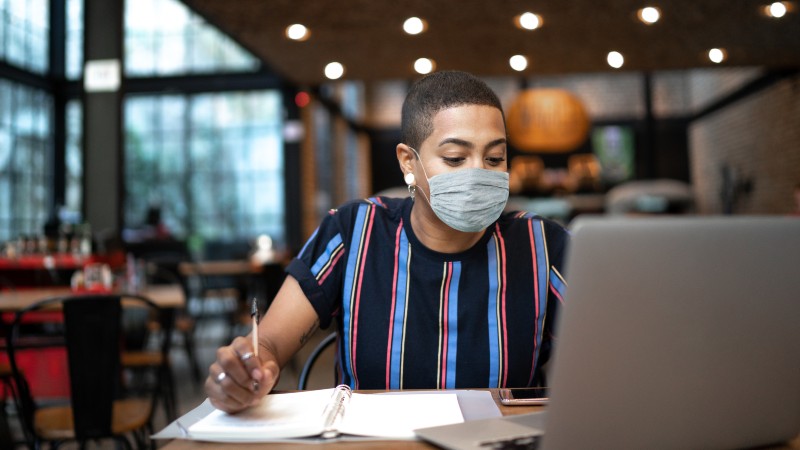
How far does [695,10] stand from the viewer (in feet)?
18.2

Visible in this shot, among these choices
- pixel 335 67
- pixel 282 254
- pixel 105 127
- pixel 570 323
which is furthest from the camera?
pixel 282 254

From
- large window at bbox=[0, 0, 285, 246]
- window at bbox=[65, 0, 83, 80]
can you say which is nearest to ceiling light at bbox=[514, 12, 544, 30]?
large window at bbox=[0, 0, 285, 246]

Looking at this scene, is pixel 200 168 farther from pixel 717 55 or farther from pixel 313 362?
pixel 313 362

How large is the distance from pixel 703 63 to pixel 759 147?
8.58 ft

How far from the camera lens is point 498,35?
6.23 metres

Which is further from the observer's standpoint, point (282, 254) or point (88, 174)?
point (282, 254)

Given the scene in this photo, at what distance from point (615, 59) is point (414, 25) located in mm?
2426

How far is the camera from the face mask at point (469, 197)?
1.37 metres

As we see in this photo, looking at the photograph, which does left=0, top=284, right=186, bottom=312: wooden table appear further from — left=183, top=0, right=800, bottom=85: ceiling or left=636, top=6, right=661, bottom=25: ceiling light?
left=636, top=6, right=661, bottom=25: ceiling light

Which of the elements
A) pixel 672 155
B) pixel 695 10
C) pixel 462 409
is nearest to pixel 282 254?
pixel 695 10

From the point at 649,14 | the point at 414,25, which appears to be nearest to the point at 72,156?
the point at 414,25

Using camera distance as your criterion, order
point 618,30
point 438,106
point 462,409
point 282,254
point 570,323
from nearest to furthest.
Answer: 1. point 570,323
2. point 462,409
3. point 438,106
4. point 618,30
5. point 282,254

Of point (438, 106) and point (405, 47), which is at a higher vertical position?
point (405, 47)

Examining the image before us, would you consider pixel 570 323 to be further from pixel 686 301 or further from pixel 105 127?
pixel 105 127
